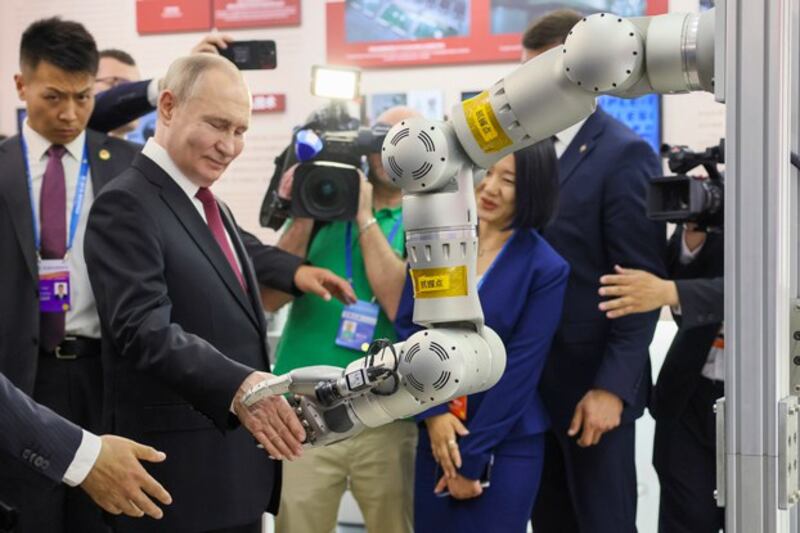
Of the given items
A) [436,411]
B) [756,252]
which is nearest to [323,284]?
[436,411]

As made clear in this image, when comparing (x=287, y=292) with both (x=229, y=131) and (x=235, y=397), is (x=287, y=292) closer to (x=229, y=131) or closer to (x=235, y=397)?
(x=229, y=131)

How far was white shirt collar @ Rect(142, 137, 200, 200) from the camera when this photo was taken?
2.25m

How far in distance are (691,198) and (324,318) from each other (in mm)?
1025

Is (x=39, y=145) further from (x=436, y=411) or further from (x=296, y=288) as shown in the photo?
(x=436, y=411)

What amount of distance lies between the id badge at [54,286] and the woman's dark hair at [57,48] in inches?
19.8

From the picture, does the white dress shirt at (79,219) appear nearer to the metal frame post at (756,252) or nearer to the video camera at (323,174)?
the video camera at (323,174)

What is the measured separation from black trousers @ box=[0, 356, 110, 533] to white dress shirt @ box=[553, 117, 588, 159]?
4.19ft

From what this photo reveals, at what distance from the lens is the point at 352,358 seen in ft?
9.50

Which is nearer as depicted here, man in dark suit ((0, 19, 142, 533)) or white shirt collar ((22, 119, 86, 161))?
man in dark suit ((0, 19, 142, 533))

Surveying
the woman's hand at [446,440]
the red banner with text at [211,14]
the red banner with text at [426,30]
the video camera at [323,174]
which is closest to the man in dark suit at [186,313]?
the woman's hand at [446,440]

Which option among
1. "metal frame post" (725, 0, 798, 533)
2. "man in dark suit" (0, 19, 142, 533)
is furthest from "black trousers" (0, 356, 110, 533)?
"metal frame post" (725, 0, 798, 533)

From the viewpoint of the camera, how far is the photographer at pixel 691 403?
2.79 m

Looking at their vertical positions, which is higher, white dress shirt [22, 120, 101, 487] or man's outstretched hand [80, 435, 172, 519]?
white dress shirt [22, 120, 101, 487]

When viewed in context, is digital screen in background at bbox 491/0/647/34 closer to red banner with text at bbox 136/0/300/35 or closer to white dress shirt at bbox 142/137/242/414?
red banner with text at bbox 136/0/300/35
